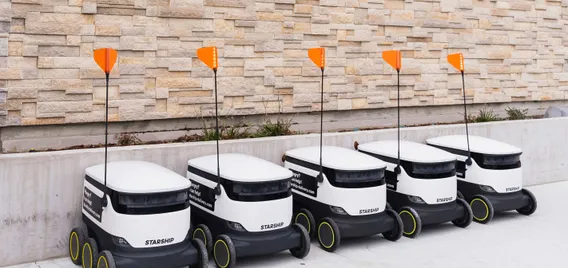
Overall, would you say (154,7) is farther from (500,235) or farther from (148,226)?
(500,235)

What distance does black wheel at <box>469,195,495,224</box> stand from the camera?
6859mm

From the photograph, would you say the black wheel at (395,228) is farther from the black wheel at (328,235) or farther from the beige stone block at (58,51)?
the beige stone block at (58,51)

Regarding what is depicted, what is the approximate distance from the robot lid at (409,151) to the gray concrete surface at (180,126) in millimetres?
1076

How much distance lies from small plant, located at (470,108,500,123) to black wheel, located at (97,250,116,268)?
6.31 m

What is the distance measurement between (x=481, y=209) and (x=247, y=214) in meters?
3.06

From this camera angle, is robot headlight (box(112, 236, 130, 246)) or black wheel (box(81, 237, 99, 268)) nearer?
robot headlight (box(112, 236, 130, 246))

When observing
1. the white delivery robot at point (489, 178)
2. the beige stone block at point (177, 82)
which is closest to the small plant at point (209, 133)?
the beige stone block at point (177, 82)

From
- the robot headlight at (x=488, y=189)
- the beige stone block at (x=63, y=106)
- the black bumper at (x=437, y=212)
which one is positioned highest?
the beige stone block at (x=63, y=106)

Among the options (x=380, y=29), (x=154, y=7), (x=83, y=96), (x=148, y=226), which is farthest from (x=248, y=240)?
(x=380, y=29)

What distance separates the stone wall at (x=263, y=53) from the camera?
598 centimetres

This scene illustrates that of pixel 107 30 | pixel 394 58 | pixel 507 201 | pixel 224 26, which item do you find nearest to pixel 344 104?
pixel 394 58

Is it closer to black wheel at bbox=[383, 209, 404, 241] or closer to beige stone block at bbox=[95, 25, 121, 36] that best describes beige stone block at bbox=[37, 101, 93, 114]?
beige stone block at bbox=[95, 25, 121, 36]

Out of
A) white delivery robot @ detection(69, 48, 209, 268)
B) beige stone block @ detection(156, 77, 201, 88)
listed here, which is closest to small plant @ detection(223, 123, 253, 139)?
beige stone block @ detection(156, 77, 201, 88)

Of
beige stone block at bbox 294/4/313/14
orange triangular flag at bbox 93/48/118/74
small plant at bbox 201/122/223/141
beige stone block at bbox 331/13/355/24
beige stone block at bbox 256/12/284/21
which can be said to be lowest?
small plant at bbox 201/122/223/141
